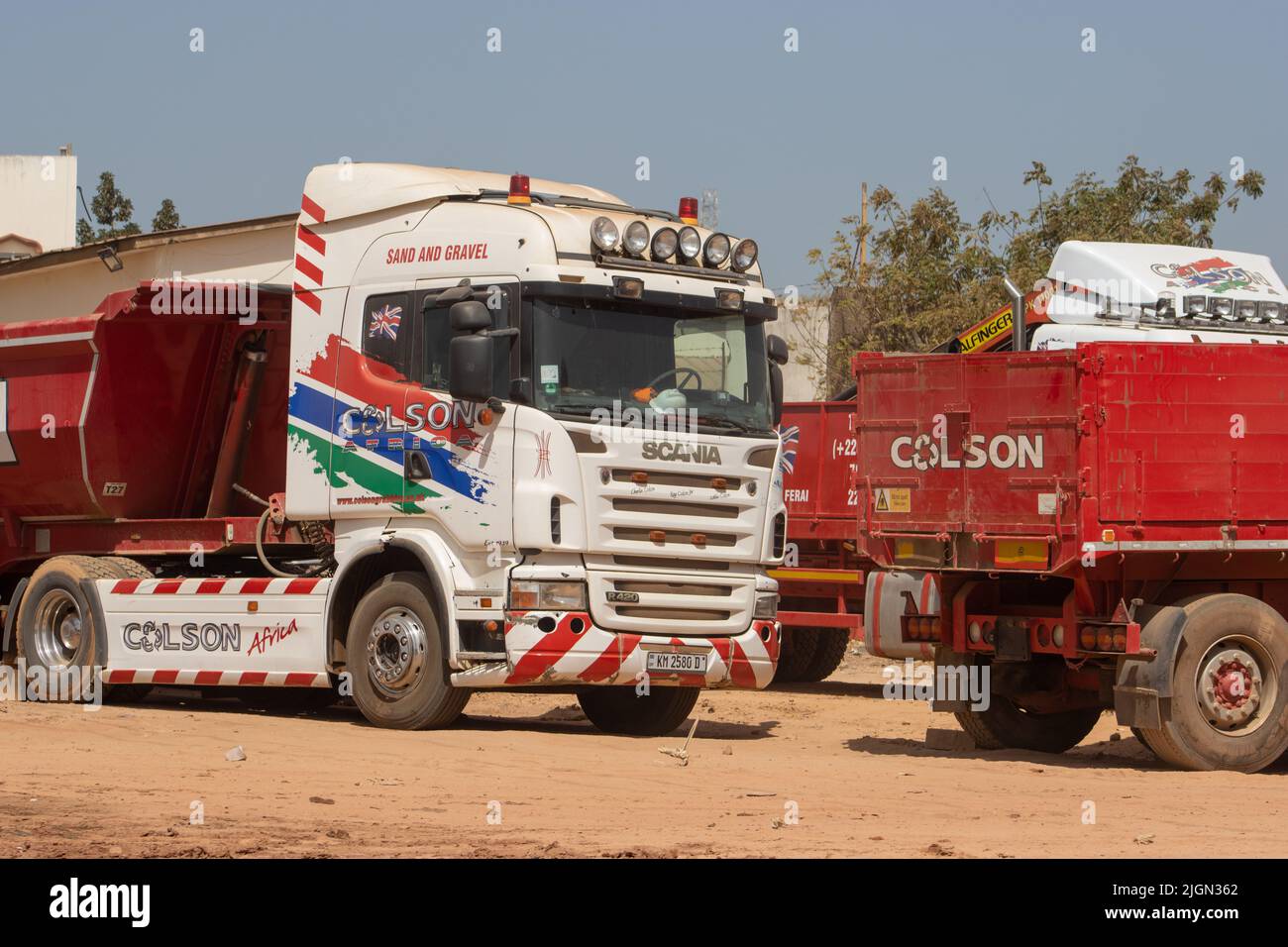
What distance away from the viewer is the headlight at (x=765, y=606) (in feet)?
42.4

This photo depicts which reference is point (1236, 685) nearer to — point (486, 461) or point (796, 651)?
point (486, 461)

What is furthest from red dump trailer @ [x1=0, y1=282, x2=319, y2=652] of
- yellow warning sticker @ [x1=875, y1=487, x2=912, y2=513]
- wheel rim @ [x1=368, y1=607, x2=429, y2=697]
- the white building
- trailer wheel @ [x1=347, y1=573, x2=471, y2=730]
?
the white building

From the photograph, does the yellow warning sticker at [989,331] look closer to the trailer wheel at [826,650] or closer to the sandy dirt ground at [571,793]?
the sandy dirt ground at [571,793]

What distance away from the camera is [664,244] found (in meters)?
12.7

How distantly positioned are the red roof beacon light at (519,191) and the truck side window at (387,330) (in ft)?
3.26

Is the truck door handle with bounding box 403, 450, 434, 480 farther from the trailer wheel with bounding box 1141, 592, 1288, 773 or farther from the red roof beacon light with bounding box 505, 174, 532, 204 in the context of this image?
the trailer wheel with bounding box 1141, 592, 1288, 773

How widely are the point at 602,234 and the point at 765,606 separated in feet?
9.43

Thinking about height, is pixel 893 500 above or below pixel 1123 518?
above

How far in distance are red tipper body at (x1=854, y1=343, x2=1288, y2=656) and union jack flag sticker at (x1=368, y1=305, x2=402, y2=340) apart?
11.2 ft

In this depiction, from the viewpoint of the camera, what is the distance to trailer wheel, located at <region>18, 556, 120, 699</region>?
49.3ft

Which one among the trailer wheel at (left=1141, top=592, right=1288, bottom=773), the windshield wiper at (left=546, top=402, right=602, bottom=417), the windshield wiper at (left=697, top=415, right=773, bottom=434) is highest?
the windshield wiper at (left=546, top=402, right=602, bottom=417)

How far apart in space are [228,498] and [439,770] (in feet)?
17.0

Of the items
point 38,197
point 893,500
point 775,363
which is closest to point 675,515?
point 893,500

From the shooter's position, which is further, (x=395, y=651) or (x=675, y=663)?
(x=395, y=651)
